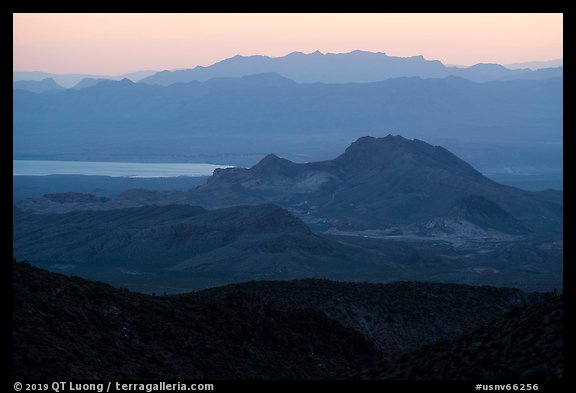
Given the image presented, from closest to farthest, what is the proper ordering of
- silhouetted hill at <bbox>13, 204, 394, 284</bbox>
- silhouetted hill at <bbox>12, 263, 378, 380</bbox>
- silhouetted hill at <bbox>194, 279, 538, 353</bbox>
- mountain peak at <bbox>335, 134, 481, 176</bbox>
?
silhouetted hill at <bbox>12, 263, 378, 380</bbox> → silhouetted hill at <bbox>194, 279, 538, 353</bbox> → silhouetted hill at <bbox>13, 204, 394, 284</bbox> → mountain peak at <bbox>335, 134, 481, 176</bbox>

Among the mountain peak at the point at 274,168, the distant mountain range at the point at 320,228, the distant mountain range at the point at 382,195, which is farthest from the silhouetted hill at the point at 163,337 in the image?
the mountain peak at the point at 274,168

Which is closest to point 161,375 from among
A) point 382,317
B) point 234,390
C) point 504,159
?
point 234,390

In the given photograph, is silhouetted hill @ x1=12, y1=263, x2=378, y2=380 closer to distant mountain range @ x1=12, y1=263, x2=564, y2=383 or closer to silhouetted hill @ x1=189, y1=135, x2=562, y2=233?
distant mountain range @ x1=12, y1=263, x2=564, y2=383

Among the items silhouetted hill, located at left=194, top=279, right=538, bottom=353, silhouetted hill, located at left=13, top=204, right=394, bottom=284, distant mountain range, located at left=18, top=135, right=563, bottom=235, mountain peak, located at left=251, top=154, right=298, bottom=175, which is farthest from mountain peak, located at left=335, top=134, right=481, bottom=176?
silhouetted hill, located at left=194, top=279, right=538, bottom=353

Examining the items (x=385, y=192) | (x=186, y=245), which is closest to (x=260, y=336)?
(x=186, y=245)

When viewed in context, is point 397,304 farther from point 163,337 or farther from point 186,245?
point 186,245

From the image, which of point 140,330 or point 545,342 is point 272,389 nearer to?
Result: point 545,342
